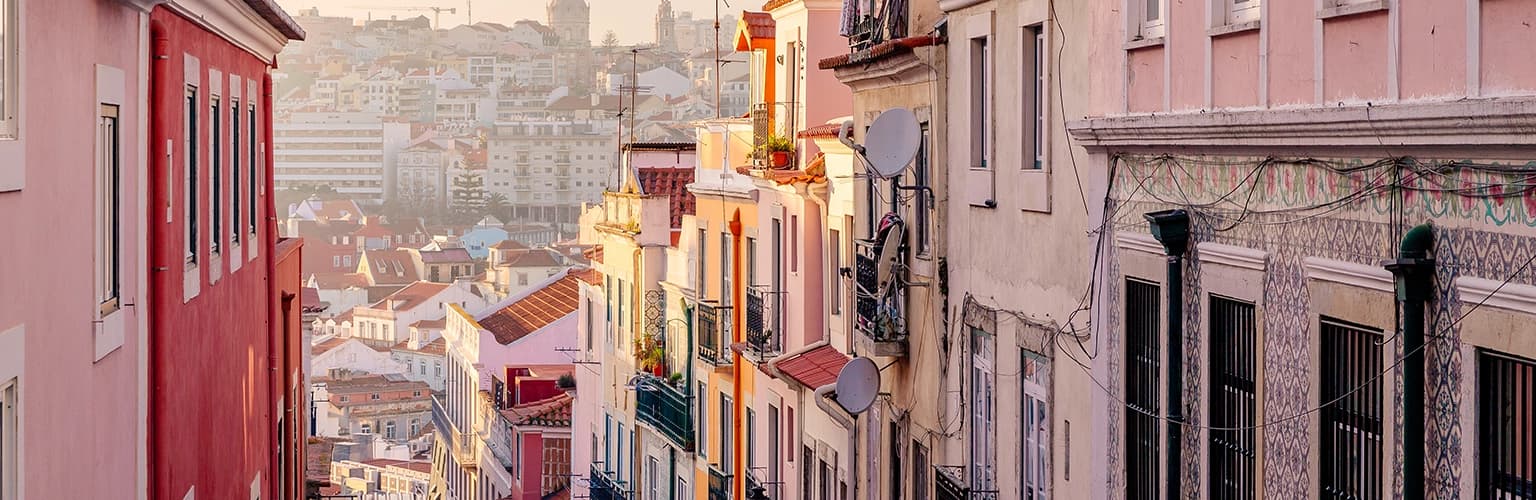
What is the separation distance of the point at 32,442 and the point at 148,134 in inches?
148

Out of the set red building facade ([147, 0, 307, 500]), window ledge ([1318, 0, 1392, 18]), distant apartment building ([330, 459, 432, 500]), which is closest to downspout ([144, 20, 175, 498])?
red building facade ([147, 0, 307, 500])

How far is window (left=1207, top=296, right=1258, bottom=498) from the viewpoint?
10773 millimetres

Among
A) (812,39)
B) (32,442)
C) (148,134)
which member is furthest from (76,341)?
(812,39)

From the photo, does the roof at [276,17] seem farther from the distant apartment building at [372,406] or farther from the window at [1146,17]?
the distant apartment building at [372,406]

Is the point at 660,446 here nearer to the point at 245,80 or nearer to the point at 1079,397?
the point at 245,80

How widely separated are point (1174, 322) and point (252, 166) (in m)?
11.4

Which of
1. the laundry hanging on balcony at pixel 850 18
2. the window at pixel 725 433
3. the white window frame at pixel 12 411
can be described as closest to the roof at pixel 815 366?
the laundry hanging on balcony at pixel 850 18

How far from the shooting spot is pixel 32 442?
9602mm

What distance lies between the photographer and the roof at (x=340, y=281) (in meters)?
190

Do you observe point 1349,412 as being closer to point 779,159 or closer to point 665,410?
point 779,159

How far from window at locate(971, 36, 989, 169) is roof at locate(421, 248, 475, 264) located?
161 metres

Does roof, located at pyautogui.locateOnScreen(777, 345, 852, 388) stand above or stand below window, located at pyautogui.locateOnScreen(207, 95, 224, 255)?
below

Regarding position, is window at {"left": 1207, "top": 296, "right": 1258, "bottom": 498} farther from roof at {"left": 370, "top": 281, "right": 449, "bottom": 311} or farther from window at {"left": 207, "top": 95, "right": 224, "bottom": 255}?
roof at {"left": 370, "top": 281, "right": 449, "bottom": 311}

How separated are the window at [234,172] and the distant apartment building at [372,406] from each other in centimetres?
10194
